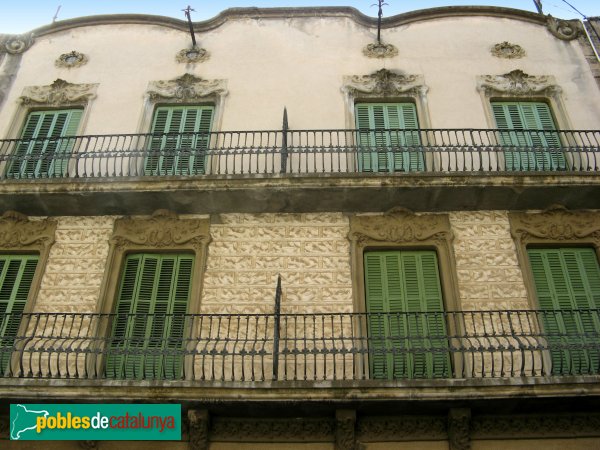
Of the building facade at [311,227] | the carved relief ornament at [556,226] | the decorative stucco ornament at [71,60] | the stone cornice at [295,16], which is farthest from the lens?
the stone cornice at [295,16]

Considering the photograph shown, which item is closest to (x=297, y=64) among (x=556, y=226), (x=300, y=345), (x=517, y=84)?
(x=517, y=84)

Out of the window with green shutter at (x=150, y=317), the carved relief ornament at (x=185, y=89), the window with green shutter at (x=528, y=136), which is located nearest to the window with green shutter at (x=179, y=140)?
the carved relief ornament at (x=185, y=89)

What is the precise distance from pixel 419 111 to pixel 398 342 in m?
4.68

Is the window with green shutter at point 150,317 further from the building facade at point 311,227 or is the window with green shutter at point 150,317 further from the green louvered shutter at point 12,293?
the green louvered shutter at point 12,293

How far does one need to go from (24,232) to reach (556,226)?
323 inches

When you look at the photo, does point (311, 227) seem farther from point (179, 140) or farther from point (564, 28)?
point (564, 28)

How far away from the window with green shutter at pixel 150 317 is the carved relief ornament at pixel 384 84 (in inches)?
181

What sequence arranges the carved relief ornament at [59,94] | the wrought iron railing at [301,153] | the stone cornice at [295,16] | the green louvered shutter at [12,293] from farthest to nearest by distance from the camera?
the stone cornice at [295,16] < the carved relief ornament at [59,94] < the wrought iron railing at [301,153] < the green louvered shutter at [12,293]

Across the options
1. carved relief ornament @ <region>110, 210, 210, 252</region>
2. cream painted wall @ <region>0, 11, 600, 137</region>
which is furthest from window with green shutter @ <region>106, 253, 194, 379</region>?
cream painted wall @ <region>0, 11, 600, 137</region>

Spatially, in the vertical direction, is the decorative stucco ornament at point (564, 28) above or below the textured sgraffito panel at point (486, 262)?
above

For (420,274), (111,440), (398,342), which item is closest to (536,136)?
(420,274)

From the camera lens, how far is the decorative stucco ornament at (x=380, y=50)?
12.3 metres

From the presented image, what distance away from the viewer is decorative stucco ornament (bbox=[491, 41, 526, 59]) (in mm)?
12211

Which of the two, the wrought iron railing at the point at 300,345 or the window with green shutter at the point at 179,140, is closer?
the wrought iron railing at the point at 300,345
